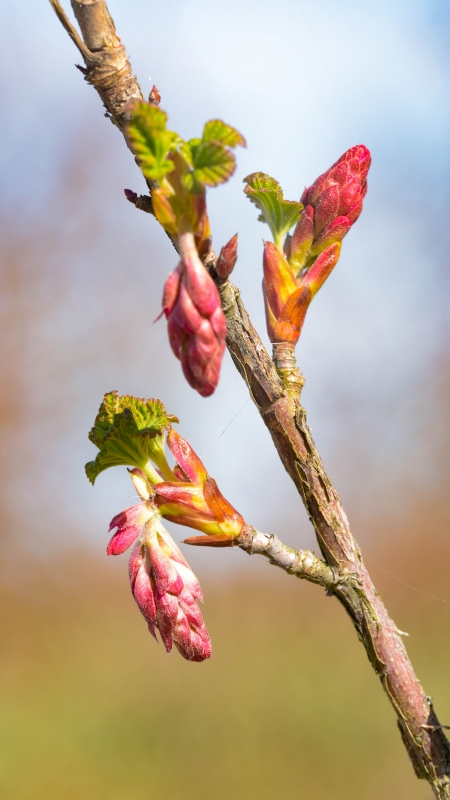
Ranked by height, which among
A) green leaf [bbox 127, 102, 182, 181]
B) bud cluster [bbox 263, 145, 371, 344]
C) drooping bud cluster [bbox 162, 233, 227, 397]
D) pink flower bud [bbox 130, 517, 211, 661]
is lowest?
pink flower bud [bbox 130, 517, 211, 661]

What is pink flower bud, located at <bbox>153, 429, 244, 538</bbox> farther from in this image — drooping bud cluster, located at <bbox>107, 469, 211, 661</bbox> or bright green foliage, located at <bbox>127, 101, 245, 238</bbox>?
bright green foliage, located at <bbox>127, 101, 245, 238</bbox>

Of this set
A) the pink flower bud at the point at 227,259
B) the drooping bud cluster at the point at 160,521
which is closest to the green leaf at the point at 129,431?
the drooping bud cluster at the point at 160,521

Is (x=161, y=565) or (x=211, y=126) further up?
(x=211, y=126)

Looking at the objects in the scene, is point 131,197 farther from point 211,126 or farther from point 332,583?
point 332,583

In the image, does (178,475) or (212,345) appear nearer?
(212,345)

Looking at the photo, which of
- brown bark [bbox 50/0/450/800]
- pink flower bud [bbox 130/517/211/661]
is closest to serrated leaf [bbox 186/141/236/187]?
brown bark [bbox 50/0/450/800]

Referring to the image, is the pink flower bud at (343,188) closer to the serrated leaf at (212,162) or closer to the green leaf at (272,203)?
the green leaf at (272,203)

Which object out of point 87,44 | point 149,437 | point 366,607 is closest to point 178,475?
point 149,437
